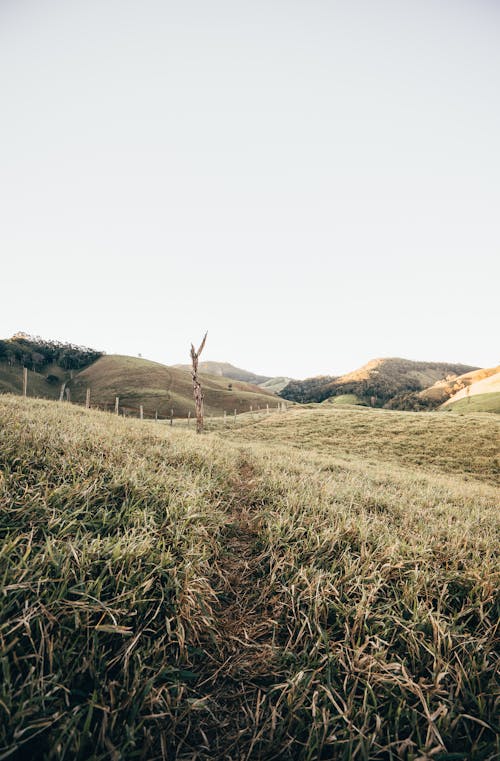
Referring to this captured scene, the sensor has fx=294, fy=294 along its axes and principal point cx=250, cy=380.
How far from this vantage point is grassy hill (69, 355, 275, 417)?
6394 centimetres

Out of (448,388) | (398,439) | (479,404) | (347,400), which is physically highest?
(448,388)

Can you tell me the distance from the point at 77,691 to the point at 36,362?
380ft

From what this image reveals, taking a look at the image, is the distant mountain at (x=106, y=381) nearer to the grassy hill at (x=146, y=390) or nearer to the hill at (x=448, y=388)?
the grassy hill at (x=146, y=390)

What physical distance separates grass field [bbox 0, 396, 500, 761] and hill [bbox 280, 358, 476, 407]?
97.6 metres

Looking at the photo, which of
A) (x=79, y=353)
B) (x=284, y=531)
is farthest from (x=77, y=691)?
(x=79, y=353)

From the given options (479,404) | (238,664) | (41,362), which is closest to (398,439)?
(238,664)

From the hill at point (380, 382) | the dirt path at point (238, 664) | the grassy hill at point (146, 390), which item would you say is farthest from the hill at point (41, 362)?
the hill at point (380, 382)

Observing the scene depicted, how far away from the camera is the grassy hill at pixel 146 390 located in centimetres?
6394

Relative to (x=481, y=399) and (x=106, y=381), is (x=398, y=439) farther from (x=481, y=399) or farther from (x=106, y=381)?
(x=106, y=381)

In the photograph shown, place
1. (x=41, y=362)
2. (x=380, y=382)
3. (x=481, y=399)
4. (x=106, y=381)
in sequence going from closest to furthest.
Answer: (x=481, y=399)
(x=106, y=381)
(x=41, y=362)
(x=380, y=382)

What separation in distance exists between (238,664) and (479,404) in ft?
242

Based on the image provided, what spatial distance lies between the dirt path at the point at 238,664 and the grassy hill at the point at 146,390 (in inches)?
2239

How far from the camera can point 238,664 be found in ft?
6.40

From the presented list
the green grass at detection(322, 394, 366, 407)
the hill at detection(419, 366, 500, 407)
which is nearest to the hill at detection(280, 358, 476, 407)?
the green grass at detection(322, 394, 366, 407)
